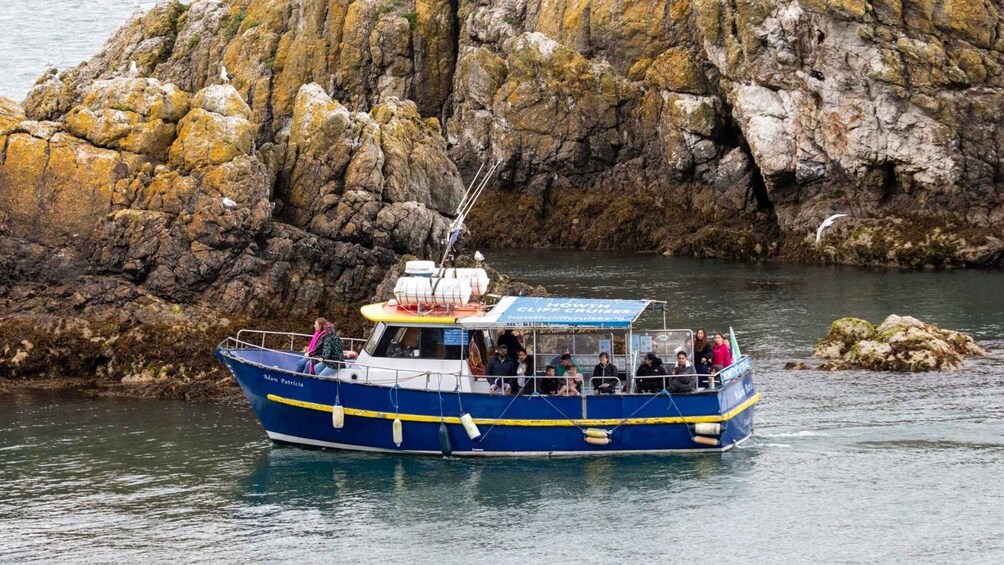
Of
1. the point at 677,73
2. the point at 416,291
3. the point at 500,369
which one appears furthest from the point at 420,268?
the point at 677,73

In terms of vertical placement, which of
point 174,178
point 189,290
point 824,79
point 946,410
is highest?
point 824,79

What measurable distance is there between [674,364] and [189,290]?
592 inches

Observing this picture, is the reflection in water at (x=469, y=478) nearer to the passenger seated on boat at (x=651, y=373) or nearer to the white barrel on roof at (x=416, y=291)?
the passenger seated on boat at (x=651, y=373)

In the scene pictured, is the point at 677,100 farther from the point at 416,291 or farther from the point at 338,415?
the point at 338,415

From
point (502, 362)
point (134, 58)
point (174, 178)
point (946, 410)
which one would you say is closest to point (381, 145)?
point (174, 178)

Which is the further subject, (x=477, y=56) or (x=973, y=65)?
(x=477, y=56)

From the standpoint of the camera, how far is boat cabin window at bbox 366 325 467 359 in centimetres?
2733

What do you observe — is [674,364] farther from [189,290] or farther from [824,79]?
[824,79]

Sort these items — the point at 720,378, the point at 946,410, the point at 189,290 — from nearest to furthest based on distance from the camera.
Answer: the point at 720,378 < the point at 946,410 < the point at 189,290

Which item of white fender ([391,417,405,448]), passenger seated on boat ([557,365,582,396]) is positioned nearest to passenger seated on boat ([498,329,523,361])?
passenger seated on boat ([557,365,582,396])

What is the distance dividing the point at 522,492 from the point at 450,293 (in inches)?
177

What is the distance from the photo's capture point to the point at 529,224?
6512 cm

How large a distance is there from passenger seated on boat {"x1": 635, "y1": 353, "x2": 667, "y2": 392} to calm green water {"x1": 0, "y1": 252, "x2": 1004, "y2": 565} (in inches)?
57.2

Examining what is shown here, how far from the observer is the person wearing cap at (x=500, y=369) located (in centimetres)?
2709
